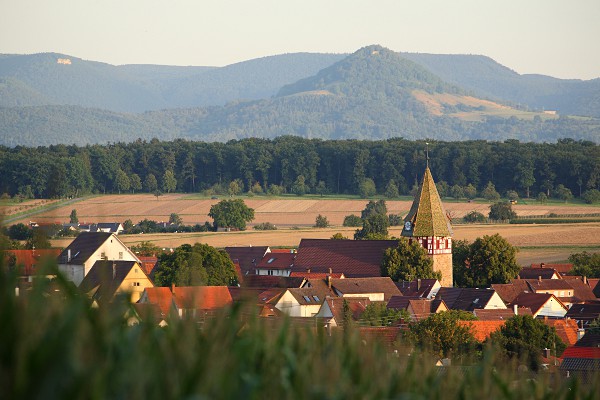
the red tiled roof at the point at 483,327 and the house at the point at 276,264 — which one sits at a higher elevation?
the red tiled roof at the point at 483,327

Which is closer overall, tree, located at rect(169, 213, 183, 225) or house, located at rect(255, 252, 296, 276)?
house, located at rect(255, 252, 296, 276)

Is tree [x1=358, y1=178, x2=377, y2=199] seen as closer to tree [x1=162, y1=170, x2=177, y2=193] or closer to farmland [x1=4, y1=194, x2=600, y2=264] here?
farmland [x1=4, y1=194, x2=600, y2=264]

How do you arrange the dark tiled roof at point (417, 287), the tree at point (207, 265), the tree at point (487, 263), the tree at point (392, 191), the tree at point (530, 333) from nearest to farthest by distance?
the tree at point (530, 333), the tree at point (207, 265), the dark tiled roof at point (417, 287), the tree at point (487, 263), the tree at point (392, 191)

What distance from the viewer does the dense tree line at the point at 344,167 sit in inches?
5384

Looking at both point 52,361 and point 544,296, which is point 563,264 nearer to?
point 544,296

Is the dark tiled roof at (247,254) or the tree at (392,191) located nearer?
the dark tiled roof at (247,254)

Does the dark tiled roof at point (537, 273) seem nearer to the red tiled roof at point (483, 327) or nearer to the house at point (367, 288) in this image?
the house at point (367, 288)

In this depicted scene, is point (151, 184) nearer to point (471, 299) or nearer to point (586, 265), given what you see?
point (586, 265)

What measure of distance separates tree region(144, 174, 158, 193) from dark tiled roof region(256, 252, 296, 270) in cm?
6284

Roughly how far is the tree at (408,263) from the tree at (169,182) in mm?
76072

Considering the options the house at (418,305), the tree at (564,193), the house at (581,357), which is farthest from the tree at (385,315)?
the tree at (564,193)

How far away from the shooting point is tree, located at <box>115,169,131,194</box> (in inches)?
5305

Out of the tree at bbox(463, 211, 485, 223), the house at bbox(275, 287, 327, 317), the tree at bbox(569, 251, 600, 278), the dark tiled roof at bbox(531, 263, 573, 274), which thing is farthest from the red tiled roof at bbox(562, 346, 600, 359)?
the tree at bbox(463, 211, 485, 223)

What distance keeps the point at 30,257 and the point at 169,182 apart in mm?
142152
